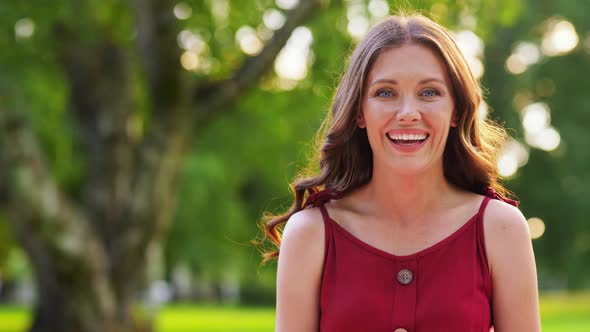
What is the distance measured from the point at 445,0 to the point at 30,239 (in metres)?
5.04

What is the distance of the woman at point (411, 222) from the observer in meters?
2.41

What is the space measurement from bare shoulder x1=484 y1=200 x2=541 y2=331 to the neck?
0.58ft

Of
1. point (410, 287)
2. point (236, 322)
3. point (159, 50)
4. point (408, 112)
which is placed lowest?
point (410, 287)

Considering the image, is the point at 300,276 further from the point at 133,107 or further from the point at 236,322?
the point at 236,322

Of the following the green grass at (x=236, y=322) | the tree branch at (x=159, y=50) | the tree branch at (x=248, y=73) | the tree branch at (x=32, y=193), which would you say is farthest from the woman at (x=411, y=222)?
the green grass at (x=236, y=322)

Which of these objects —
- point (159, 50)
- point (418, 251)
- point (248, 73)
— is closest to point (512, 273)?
point (418, 251)

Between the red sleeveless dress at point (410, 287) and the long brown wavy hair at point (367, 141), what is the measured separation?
16 centimetres

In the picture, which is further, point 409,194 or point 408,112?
point 409,194

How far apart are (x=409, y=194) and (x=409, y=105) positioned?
0.91 ft

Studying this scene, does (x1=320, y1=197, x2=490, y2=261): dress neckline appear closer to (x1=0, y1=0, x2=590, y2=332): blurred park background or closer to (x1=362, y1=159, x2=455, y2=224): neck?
(x1=362, y1=159, x2=455, y2=224): neck

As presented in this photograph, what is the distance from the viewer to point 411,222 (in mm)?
2564

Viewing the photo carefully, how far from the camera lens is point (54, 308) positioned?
10953 millimetres

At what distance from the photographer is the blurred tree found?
400 inches

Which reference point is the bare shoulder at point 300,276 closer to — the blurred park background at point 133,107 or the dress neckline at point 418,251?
the dress neckline at point 418,251
